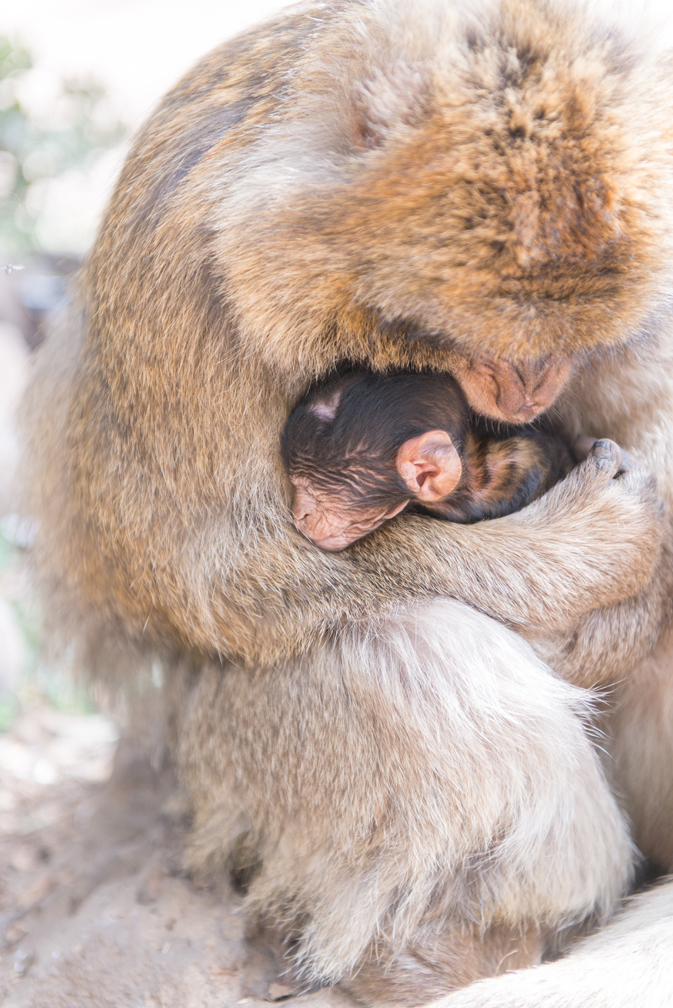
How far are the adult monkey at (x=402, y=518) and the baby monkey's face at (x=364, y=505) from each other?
5cm

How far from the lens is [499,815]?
7.03 feet

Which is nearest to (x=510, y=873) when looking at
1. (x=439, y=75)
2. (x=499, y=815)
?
(x=499, y=815)

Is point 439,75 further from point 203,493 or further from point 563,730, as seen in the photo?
point 563,730

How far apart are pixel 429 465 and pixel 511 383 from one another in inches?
11.0

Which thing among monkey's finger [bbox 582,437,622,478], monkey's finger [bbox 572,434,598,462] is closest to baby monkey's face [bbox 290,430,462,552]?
monkey's finger [bbox 582,437,622,478]

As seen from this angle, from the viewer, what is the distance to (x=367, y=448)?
225cm

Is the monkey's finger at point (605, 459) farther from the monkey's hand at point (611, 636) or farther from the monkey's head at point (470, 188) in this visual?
the monkey's head at point (470, 188)

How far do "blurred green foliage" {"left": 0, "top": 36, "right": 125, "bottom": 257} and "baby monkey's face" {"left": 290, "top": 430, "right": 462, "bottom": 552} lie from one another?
330 centimetres

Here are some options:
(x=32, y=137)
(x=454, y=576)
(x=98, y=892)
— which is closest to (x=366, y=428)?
(x=454, y=576)

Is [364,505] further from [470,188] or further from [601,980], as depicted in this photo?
[601,980]

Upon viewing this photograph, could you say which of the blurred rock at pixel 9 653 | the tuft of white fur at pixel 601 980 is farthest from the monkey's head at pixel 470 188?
the blurred rock at pixel 9 653

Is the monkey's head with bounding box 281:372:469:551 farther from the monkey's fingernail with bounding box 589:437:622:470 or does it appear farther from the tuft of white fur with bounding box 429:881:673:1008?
the tuft of white fur with bounding box 429:881:673:1008

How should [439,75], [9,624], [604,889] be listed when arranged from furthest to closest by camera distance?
[9,624]
[604,889]
[439,75]

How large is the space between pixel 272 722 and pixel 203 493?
606mm
